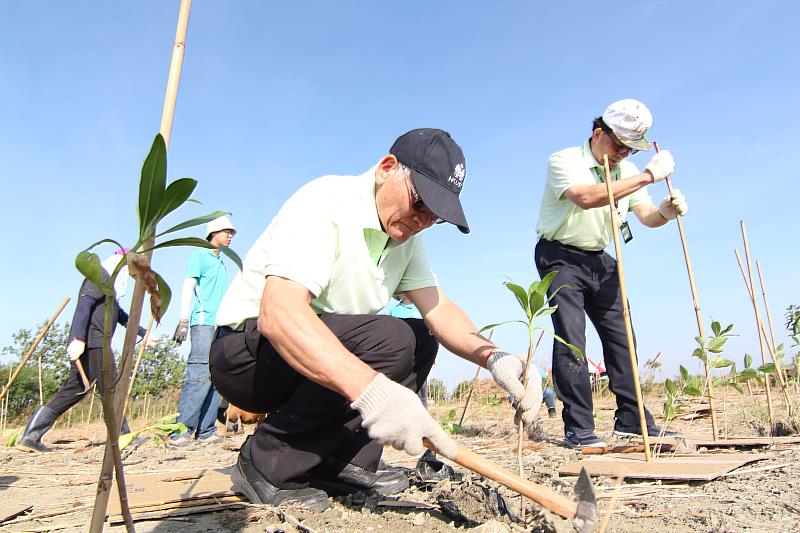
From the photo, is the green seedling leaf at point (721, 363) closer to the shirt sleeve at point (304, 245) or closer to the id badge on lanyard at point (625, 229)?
the id badge on lanyard at point (625, 229)

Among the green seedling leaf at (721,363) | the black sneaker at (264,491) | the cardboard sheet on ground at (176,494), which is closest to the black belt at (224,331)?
the black sneaker at (264,491)

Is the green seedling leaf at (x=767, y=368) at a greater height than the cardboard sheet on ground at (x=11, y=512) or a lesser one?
greater

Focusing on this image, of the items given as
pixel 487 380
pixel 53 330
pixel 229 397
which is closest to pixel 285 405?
pixel 229 397

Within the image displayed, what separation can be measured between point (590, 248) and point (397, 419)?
6.61 feet

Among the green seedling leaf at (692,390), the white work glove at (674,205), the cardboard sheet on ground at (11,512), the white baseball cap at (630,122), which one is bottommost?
the cardboard sheet on ground at (11,512)

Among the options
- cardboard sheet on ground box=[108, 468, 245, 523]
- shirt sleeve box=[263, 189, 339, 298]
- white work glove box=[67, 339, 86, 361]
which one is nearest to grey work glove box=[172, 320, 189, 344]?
white work glove box=[67, 339, 86, 361]

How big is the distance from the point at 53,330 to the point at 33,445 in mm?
16287

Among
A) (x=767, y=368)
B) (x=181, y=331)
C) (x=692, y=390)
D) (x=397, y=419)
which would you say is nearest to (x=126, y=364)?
(x=397, y=419)

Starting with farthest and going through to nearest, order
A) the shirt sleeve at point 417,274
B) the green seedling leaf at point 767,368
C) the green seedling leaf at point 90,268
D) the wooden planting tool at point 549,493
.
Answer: the green seedling leaf at point 767,368 → the shirt sleeve at point 417,274 → the wooden planting tool at point 549,493 → the green seedling leaf at point 90,268

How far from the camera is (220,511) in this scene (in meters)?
1.80

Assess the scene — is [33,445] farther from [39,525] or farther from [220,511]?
[220,511]

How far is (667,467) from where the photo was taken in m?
2.10

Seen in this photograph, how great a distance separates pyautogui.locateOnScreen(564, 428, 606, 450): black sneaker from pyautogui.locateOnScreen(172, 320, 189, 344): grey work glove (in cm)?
312

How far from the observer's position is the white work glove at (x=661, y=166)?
2.97 meters
